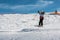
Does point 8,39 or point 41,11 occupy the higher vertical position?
point 41,11

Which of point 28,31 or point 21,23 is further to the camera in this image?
point 21,23

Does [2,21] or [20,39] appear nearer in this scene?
[20,39]

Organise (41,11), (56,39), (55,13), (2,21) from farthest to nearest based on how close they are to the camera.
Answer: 1. (55,13)
2. (2,21)
3. (41,11)
4. (56,39)

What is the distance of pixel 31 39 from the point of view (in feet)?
25.5

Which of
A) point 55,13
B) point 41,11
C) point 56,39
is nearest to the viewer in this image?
point 56,39

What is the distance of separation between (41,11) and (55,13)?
5.77 m

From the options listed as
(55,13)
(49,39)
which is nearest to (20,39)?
(49,39)

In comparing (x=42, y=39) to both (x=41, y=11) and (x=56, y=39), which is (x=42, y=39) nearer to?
(x=56, y=39)

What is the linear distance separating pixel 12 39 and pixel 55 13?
10056 millimetres

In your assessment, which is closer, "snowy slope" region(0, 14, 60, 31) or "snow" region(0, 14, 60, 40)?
"snow" region(0, 14, 60, 40)

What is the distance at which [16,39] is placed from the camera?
773cm

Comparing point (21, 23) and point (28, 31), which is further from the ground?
point (21, 23)

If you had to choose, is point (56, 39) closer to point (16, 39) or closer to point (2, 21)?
point (16, 39)

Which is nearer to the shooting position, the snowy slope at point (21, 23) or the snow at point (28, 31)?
the snow at point (28, 31)
